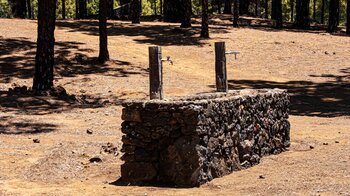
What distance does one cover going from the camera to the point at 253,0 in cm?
6278

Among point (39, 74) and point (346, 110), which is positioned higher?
point (39, 74)

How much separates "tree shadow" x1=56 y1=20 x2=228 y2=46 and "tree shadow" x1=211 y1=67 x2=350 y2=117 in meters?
6.93

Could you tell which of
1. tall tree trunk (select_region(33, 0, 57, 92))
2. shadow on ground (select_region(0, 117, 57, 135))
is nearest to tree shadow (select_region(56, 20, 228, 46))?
tall tree trunk (select_region(33, 0, 57, 92))

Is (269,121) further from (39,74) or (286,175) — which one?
(39,74)

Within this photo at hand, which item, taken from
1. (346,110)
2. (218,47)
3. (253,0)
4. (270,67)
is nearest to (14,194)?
(218,47)

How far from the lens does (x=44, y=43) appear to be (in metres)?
19.7

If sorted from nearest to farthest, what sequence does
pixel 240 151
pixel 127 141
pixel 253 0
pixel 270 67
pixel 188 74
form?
pixel 127 141 < pixel 240 151 < pixel 188 74 < pixel 270 67 < pixel 253 0

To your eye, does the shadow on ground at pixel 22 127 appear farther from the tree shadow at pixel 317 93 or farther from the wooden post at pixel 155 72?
the tree shadow at pixel 317 93

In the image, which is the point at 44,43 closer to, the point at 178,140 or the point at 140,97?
the point at 140,97

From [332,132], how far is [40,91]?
9.50 metres

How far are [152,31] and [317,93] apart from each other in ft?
43.0

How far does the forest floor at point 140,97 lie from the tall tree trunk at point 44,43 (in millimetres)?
920

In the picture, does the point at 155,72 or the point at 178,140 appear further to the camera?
the point at 155,72

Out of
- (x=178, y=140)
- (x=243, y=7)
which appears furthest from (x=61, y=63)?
(x=243, y=7)
